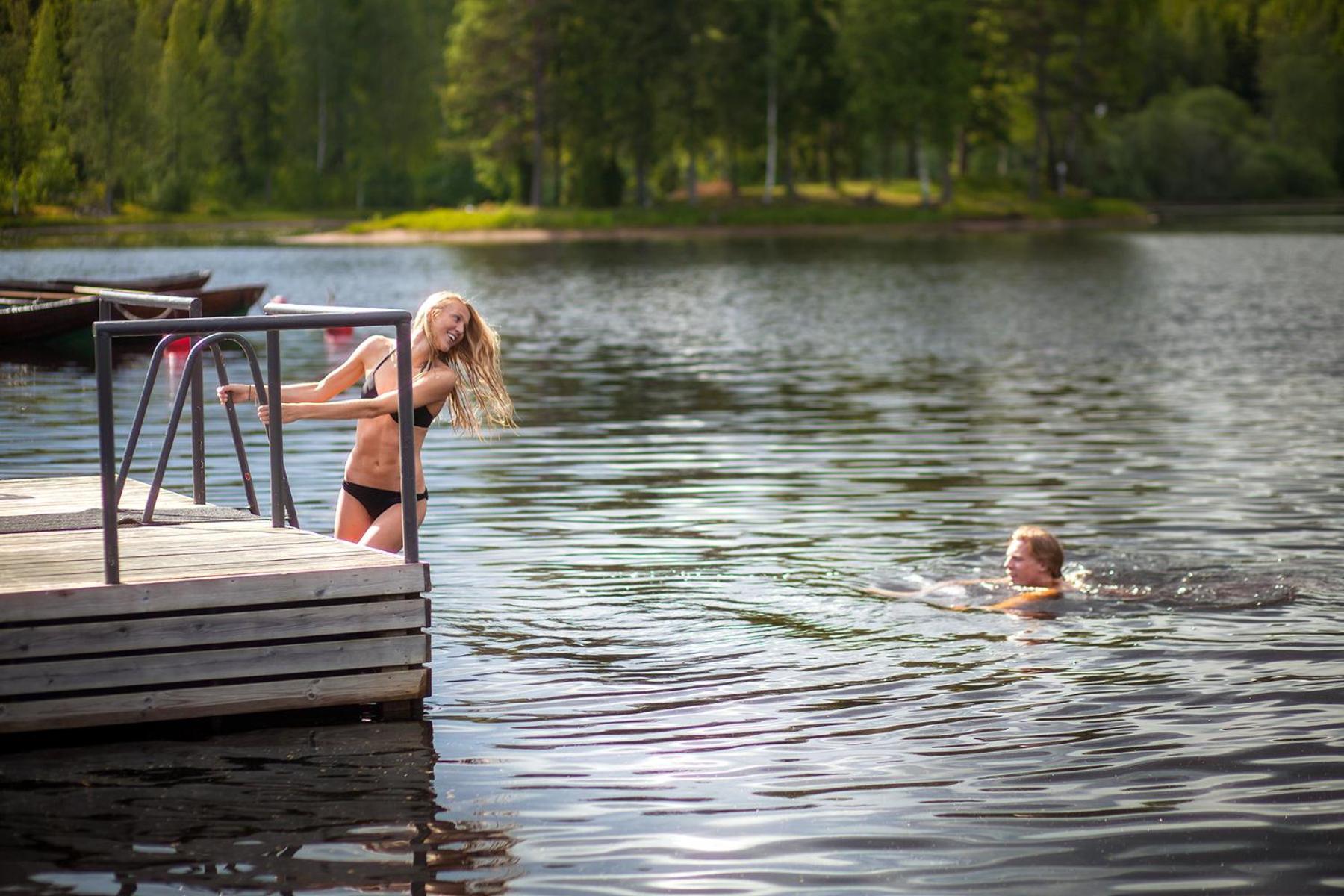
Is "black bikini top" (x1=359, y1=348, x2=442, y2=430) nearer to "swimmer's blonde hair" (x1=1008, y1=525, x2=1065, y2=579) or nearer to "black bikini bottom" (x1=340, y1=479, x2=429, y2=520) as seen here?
"black bikini bottom" (x1=340, y1=479, x2=429, y2=520)

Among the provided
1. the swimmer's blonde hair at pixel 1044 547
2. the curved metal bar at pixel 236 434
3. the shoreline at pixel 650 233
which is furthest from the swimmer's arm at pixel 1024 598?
the shoreline at pixel 650 233

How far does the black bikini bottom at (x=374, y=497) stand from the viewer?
9.52 meters

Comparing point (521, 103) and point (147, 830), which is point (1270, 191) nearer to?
point (521, 103)

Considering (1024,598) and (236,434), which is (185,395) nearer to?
(236,434)

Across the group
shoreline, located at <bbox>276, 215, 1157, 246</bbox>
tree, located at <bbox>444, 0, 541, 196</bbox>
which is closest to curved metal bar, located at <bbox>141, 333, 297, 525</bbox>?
shoreline, located at <bbox>276, 215, 1157, 246</bbox>

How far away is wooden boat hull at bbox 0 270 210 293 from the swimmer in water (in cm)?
1911

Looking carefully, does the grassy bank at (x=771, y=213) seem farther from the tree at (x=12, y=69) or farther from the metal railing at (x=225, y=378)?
the metal railing at (x=225, y=378)

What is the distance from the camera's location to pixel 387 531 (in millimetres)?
9344

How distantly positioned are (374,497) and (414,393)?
835mm

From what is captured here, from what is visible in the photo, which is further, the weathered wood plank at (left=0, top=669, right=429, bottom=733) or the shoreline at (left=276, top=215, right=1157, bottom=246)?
the shoreline at (left=276, top=215, right=1157, bottom=246)

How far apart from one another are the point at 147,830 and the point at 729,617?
4774 mm

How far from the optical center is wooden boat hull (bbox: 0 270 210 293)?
91.5ft

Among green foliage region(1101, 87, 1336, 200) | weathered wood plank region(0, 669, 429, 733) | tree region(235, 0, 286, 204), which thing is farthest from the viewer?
green foliage region(1101, 87, 1336, 200)

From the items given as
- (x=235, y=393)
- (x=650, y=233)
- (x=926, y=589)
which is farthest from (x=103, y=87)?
(x=650, y=233)
